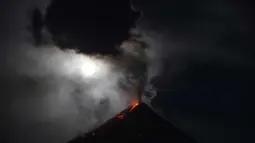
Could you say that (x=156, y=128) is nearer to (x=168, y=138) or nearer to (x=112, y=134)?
(x=168, y=138)

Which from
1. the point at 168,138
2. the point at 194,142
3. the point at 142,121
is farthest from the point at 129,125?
the point at 194,142

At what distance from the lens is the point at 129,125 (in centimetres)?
4144

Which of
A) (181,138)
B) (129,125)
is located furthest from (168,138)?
(129,125)

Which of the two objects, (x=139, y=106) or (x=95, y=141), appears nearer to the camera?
(x=95, y=141)

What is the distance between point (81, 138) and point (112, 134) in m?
3.10

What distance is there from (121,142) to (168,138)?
15.7 ft

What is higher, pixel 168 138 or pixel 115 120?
pixel 115 120

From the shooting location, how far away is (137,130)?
1614 inches

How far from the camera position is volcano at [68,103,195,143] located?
4019 centimetres

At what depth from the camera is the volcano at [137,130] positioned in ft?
132

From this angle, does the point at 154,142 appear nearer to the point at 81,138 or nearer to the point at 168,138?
the point at 168,138

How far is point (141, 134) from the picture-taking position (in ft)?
133

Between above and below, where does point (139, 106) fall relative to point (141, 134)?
above

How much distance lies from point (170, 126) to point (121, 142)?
5633mm
